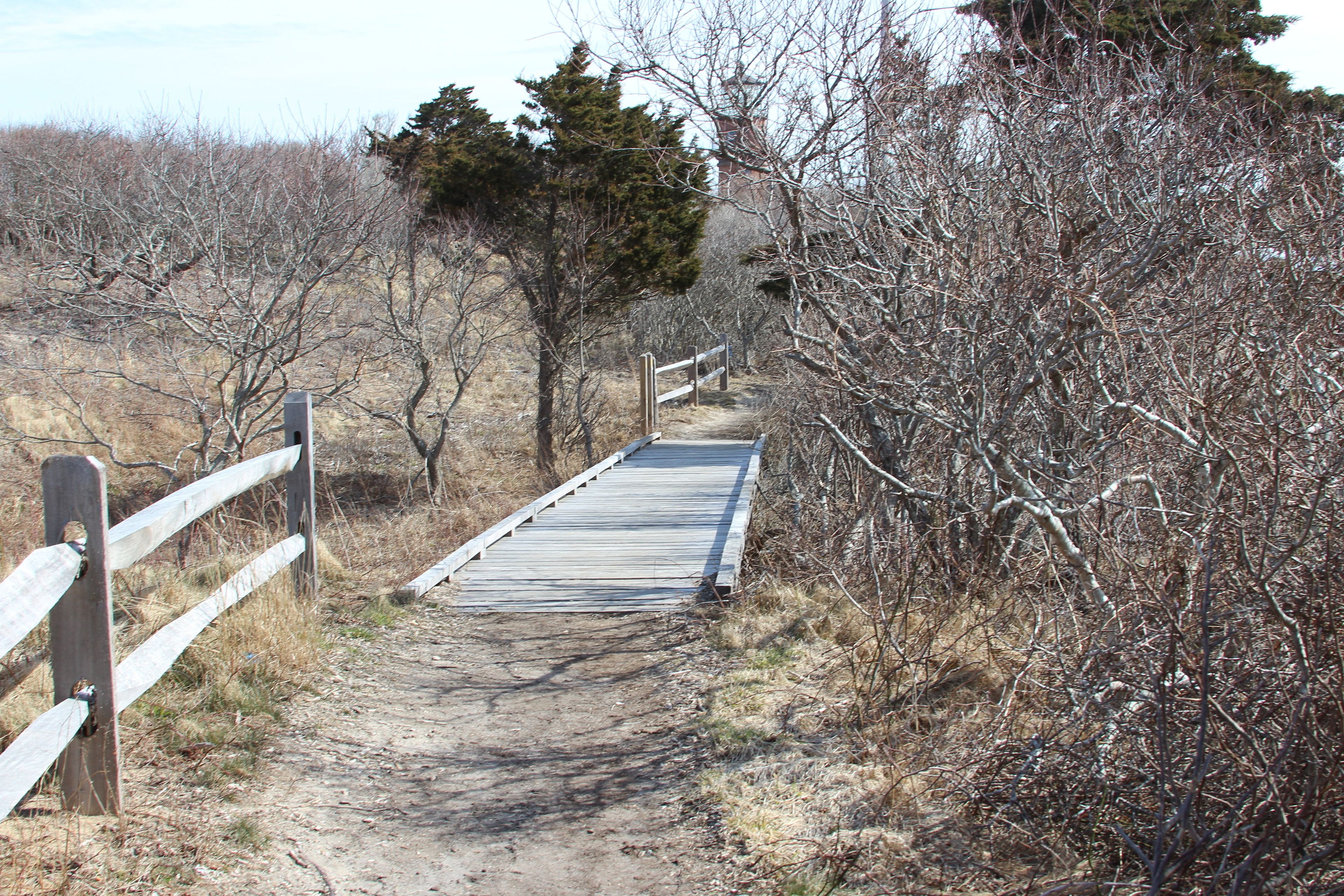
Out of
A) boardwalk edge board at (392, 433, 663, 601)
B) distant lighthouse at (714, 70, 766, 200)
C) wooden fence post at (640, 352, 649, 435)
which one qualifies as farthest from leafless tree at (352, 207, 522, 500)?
distant lighthouse at (714, 70, 766, 200)

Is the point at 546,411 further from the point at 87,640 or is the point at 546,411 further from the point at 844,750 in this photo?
the point at 87,640

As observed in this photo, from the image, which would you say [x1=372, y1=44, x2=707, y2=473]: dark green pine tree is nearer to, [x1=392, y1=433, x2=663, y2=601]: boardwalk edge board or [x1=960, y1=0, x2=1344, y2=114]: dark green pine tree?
[x1=392, y1=433, x2=663, y2=601]: boardwalk edge board

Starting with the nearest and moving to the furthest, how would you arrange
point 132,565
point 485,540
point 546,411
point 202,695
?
point 202,695 < point 132,565 < point 485,540 < point 546,411

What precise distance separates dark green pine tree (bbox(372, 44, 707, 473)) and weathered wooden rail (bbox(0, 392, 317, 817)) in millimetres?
11655

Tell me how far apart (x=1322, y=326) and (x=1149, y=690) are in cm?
184

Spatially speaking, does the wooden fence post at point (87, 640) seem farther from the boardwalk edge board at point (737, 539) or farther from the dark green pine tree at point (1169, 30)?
the dark green pine tree at point (1169, 30)

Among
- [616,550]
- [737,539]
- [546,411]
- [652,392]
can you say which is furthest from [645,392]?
[737,539]

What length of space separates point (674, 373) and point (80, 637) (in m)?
21.1

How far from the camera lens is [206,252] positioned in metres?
9.37

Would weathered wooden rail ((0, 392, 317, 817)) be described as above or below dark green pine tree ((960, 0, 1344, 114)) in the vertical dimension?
below

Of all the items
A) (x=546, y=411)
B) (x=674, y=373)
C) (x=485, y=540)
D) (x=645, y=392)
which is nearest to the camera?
(x=485, y=540)

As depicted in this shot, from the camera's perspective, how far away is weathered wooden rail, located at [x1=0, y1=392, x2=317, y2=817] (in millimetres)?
2596

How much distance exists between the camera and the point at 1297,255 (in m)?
4.81

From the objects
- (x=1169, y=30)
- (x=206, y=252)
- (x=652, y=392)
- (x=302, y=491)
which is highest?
(x=1169, y=30)
